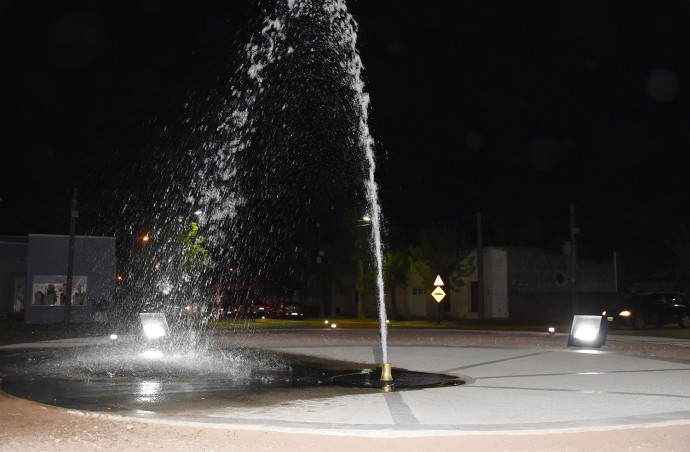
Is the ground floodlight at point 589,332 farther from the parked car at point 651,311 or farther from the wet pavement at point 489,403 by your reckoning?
the parked car at point 651,311

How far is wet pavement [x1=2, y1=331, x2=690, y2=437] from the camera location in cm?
872

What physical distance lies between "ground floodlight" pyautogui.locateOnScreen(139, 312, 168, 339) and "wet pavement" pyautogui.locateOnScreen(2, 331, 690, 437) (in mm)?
7305

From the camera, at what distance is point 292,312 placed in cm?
5375

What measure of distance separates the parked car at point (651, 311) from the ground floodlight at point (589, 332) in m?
12.0

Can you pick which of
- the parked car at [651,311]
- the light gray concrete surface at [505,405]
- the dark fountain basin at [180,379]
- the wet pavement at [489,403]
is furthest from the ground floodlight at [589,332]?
the parked car at [651,311]

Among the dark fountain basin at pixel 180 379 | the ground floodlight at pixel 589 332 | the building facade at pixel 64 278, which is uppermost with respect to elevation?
the building facade at pixel 64 278

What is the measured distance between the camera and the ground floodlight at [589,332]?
68.0 feet

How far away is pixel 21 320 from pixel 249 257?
4392 cm

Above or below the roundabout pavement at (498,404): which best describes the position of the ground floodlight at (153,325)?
above

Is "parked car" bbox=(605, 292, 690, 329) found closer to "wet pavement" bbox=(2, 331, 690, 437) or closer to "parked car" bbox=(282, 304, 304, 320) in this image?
"wet pavement" bbox=(2, 331, 690, 437)

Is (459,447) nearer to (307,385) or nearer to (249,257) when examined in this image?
(307,385)

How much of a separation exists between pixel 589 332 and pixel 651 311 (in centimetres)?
1409

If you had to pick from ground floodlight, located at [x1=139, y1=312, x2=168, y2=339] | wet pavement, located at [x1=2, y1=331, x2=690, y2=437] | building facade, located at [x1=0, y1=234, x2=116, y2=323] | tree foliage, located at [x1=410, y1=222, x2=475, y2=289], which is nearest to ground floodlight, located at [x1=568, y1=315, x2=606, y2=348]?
wet pavement, located at [x1=2, y1=331, x2=690, y2=437]

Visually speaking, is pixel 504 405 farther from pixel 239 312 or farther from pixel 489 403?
pixel 239 312
